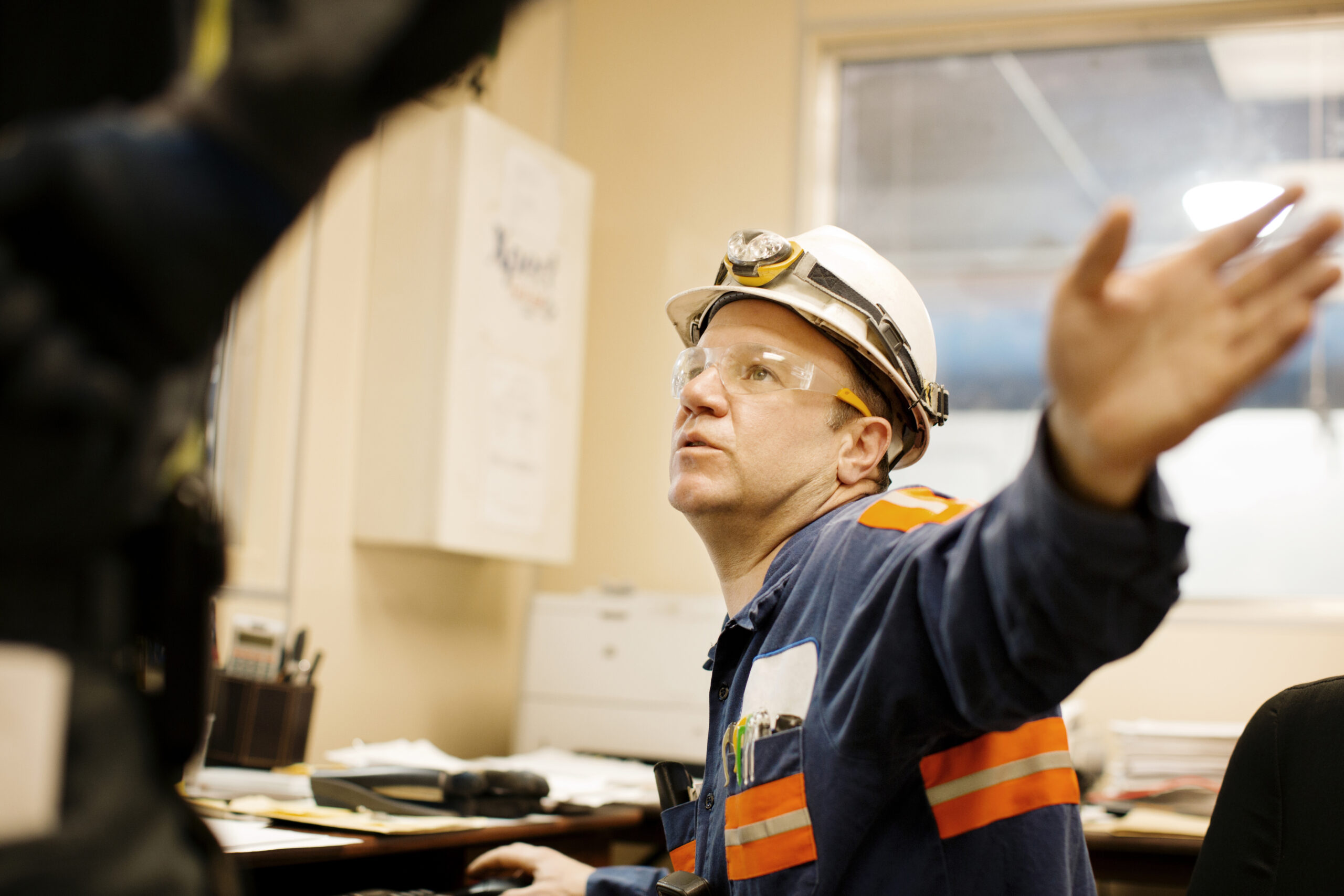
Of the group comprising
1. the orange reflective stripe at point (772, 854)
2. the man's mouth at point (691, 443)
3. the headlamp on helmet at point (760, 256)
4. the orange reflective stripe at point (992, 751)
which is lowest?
the orange reflective stripe at point (772, 854)

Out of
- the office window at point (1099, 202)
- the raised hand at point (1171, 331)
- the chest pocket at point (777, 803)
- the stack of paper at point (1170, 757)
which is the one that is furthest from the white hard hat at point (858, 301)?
the office window at point (1099, 202)

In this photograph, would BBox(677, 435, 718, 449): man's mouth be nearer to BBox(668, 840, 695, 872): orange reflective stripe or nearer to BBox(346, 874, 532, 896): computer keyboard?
BBox(668, 840, 695, 872): orange reflective stripe

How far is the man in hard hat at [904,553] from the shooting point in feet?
2.16

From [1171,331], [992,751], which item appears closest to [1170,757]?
[992,751]

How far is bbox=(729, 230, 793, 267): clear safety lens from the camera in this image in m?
1.51

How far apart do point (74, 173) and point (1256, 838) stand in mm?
1109

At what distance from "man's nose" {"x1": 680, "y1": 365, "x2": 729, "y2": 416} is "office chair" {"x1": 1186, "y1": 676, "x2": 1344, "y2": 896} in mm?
687

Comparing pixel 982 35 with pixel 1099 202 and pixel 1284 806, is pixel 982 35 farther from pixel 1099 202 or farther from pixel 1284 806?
pixel 1284 806

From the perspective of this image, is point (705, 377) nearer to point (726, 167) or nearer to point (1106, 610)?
point (1106, 610)

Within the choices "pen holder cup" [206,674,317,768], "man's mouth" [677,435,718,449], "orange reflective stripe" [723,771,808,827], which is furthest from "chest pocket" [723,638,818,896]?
"pen holder cup" [206,674,317,768]

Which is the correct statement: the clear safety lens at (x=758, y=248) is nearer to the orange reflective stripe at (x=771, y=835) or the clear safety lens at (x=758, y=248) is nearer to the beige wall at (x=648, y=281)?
the orange reflective stripe at (x=771, y=835)

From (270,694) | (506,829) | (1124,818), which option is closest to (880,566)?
(506,829)

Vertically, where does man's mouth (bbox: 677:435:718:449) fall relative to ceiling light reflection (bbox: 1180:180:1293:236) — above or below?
below

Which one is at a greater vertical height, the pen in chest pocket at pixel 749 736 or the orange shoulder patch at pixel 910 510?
the orange shoulder patch at pixel 910 510
